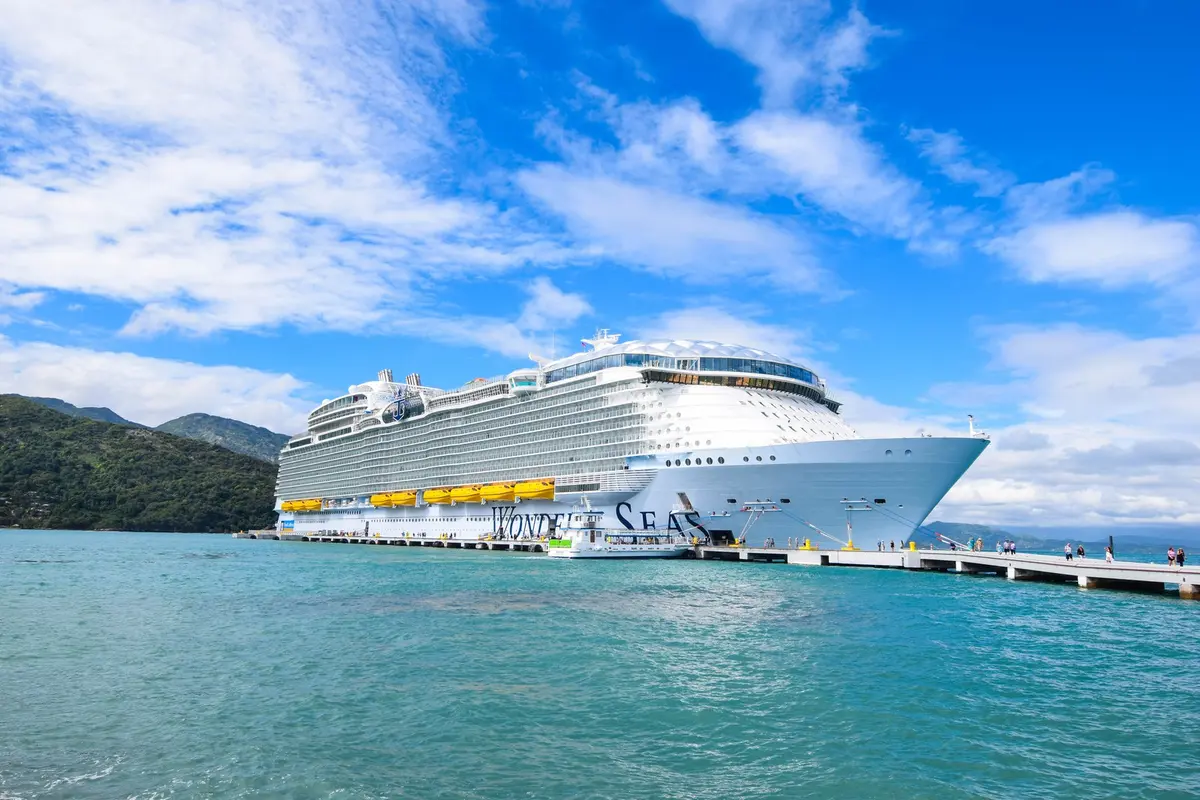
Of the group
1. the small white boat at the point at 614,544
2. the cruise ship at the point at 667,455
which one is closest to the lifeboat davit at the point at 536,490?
the cruise ship at the point at 667,455

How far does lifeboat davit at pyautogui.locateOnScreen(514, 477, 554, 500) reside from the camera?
68.0 meters

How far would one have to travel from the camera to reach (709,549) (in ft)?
180

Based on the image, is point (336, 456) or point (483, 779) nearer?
point (483, 779)

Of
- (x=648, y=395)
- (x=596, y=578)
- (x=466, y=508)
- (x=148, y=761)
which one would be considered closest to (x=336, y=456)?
(x=466, y=508)

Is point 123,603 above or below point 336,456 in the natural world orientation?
below

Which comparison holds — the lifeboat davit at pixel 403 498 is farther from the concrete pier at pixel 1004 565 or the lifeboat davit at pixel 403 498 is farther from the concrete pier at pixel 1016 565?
the concrete pier at pixel 1016 565

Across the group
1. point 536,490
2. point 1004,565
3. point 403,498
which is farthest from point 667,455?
point 403,498

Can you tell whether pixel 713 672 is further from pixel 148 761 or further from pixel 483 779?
pixel 148 761

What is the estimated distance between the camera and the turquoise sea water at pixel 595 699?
11.7 meters

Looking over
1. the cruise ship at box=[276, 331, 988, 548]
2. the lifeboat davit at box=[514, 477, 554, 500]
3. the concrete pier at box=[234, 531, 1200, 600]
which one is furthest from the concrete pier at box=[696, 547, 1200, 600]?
the lifeboat davit at box=[514, 477, 554, 500]

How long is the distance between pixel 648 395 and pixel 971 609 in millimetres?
32599

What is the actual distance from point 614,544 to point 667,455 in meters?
8.11

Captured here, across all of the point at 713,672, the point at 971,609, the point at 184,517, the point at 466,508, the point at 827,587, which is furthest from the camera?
the point at 184,517

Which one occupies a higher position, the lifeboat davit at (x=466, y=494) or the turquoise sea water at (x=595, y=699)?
the lifeboat davit at (x=466, y=494)
